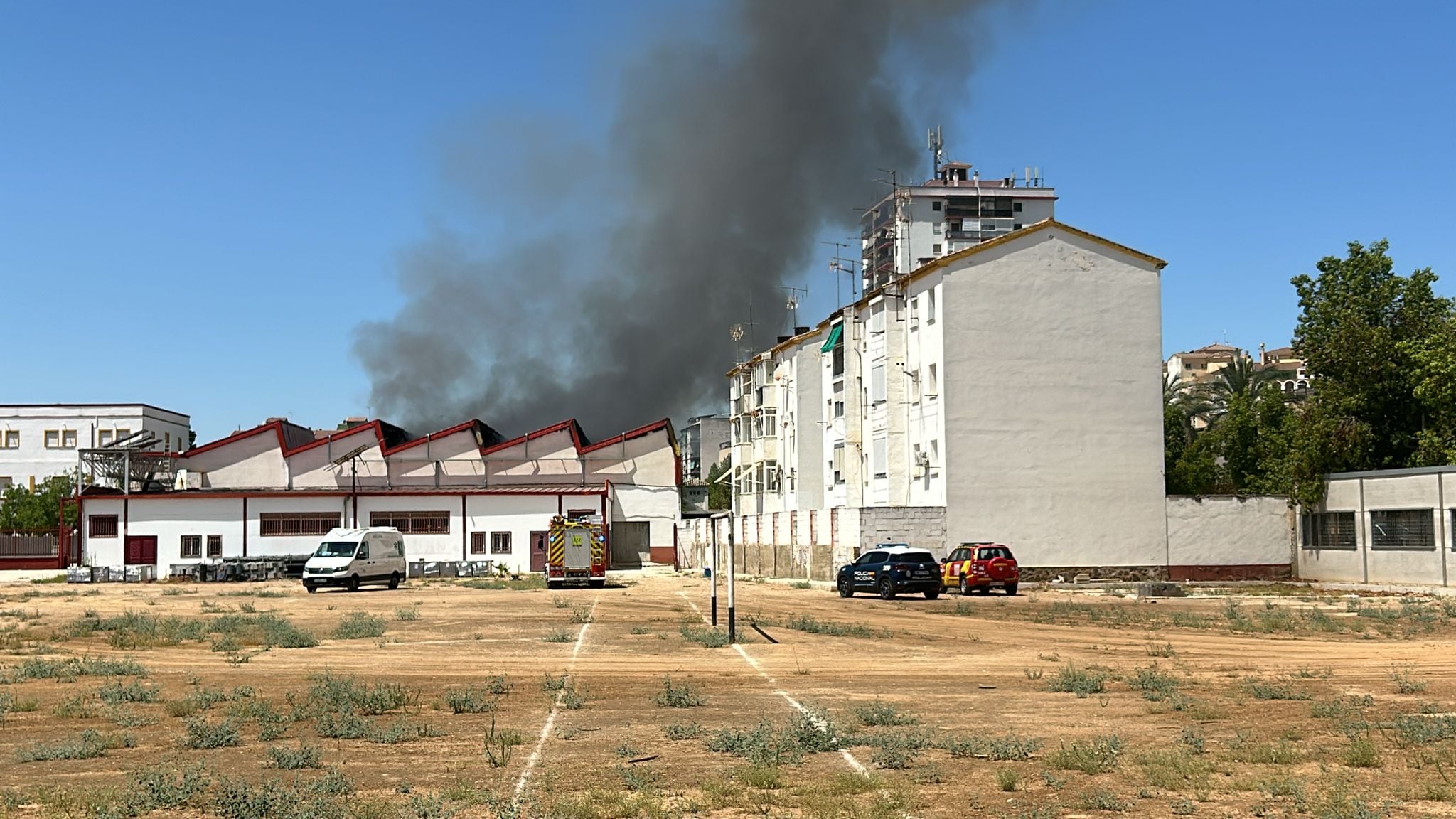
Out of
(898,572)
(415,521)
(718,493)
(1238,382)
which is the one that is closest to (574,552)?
(898,572)

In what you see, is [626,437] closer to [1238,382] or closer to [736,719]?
[1238,382]

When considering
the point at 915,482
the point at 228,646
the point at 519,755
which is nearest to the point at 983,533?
the point at 915,482

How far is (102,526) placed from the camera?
77.5 meters

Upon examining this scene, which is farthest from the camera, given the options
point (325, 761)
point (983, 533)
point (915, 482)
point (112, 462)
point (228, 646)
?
point (112, 462)

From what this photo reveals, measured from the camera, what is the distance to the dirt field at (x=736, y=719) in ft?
38.0

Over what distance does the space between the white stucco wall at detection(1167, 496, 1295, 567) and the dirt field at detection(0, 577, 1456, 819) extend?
24.1 m

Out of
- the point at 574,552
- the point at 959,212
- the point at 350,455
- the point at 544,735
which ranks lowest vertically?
the point at 544,735

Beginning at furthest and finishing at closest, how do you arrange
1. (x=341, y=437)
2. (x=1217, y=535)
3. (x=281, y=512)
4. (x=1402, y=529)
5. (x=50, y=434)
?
(x=50, y=434) < (x=341, y=437) < (x=281, y=512) < (x=1217, y=535) < (x=1402, y=529)

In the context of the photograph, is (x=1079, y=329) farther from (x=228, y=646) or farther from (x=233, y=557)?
(x=233, y=557)

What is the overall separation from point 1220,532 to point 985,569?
14.8m

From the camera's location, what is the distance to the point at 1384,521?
51375 millimetres

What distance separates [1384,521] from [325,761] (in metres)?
47.2

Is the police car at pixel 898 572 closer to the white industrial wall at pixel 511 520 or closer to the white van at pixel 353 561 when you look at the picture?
the white van at pixel 353 561

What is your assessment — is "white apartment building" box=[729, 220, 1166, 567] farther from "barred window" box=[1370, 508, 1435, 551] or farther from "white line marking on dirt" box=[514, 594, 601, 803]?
"white line marking on dirt" box=[514, 594, 601, 803]
